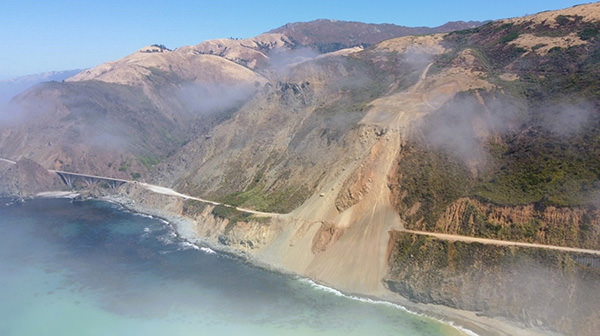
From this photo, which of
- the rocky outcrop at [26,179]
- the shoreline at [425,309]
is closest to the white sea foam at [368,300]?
the shoreline at [425,309]

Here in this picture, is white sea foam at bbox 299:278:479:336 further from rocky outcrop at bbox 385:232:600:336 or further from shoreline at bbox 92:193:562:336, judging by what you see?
rocky outcrop at bbox 385:232:600:336

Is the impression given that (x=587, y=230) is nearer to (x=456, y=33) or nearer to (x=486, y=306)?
(x=486, y=306)

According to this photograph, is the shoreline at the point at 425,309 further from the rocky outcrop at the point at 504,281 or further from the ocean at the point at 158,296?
the ocean at the point at 158,296

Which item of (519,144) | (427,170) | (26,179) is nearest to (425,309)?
(427,170)

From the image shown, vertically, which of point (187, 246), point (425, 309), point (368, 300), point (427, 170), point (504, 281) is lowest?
point (187, 246)

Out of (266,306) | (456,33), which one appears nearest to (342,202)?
(266,306)

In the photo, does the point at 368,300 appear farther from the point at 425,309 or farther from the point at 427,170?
the point at 427,170

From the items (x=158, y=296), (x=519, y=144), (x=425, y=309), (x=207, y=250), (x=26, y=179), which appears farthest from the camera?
(x=26, y=179)
